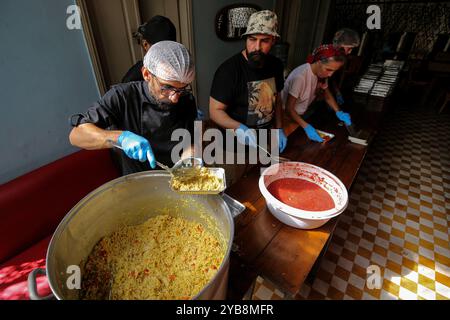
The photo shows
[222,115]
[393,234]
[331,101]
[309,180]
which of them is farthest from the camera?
[331,101]

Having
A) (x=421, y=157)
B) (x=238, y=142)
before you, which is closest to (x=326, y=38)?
(x=421, y=157)

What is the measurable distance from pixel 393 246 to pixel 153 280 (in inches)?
Answer: 99.2

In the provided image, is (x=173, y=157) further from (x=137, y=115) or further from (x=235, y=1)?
(x=235, y=1)

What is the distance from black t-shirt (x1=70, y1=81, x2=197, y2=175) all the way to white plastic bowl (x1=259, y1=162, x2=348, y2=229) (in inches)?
25.8

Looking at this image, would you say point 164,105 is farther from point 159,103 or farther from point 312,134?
point 312,134

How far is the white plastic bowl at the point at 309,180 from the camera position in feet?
3.91

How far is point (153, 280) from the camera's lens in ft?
3.40

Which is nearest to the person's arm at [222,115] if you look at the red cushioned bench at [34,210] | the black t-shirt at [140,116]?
the black t-shirt at [140,116]

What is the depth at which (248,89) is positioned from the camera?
6.52 feet

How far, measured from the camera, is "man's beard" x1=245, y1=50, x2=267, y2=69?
1898 mm

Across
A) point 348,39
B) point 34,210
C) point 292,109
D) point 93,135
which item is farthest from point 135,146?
point 348,39

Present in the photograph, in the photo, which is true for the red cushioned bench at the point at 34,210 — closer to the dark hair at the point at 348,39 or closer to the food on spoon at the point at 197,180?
the food on spoon at the point at 197,180

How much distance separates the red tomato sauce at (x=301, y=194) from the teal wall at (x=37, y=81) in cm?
174

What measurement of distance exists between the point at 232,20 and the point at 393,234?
10.8 feet
